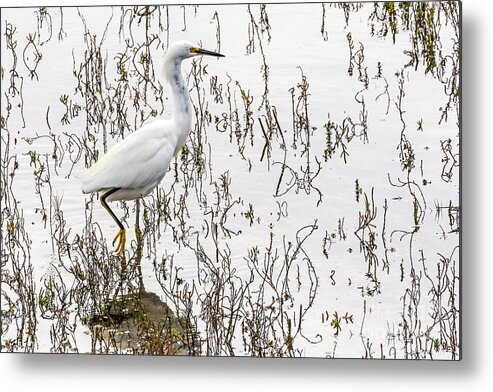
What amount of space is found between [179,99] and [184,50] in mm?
148

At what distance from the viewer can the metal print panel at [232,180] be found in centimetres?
321

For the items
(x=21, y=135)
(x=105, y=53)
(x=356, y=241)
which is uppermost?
(x=105, y=53)

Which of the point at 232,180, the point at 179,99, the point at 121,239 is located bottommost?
the point at 121,239

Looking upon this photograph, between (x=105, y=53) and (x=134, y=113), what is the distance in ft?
0.66

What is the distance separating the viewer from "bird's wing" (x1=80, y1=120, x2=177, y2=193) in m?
3.34

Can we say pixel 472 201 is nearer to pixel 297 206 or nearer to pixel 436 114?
pixel 436 114

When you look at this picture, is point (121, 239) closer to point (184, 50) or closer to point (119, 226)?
point (119, 226)

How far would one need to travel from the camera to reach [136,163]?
132 inches

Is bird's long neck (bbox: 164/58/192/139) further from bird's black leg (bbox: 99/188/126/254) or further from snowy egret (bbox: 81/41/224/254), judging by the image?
bird's black leg (bbox: 99/188/126/254)

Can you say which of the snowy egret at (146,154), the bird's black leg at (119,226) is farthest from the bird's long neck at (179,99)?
the bird's black leg at (119,226)

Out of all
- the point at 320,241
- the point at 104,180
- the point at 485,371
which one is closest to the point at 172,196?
the point at 104,180

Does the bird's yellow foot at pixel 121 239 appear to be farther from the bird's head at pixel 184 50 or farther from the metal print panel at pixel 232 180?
the bird's head at pixel 184 50

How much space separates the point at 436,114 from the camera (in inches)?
125

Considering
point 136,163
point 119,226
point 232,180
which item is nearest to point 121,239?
point 119,226
